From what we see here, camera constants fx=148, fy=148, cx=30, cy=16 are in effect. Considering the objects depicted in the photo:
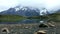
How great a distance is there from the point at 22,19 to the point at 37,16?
1.87ft

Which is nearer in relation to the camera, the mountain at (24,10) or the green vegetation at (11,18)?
the green vegetation at (11,18)

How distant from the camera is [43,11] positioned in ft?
19.2

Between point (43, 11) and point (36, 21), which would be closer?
point (36, 21)

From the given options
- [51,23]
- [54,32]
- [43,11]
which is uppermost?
[43,11]

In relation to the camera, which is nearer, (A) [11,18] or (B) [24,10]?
(A) [11,18]

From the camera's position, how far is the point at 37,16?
5.32 m

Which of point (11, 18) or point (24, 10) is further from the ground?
point (24, 10)

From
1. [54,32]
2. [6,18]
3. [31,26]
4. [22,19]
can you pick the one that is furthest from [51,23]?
[6,18]

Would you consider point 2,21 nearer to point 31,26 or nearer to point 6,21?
point 6,21

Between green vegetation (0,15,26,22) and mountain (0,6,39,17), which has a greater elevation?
mountain (0,6,39,17)

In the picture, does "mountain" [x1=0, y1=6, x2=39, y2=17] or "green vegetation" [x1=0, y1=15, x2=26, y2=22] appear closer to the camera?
"green vegetation" [x1=0, y1=15, x2=26, y2=22]

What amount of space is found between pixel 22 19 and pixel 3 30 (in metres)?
0.88

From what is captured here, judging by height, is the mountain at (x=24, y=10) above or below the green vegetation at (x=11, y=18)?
above

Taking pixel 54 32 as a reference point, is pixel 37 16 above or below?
above
